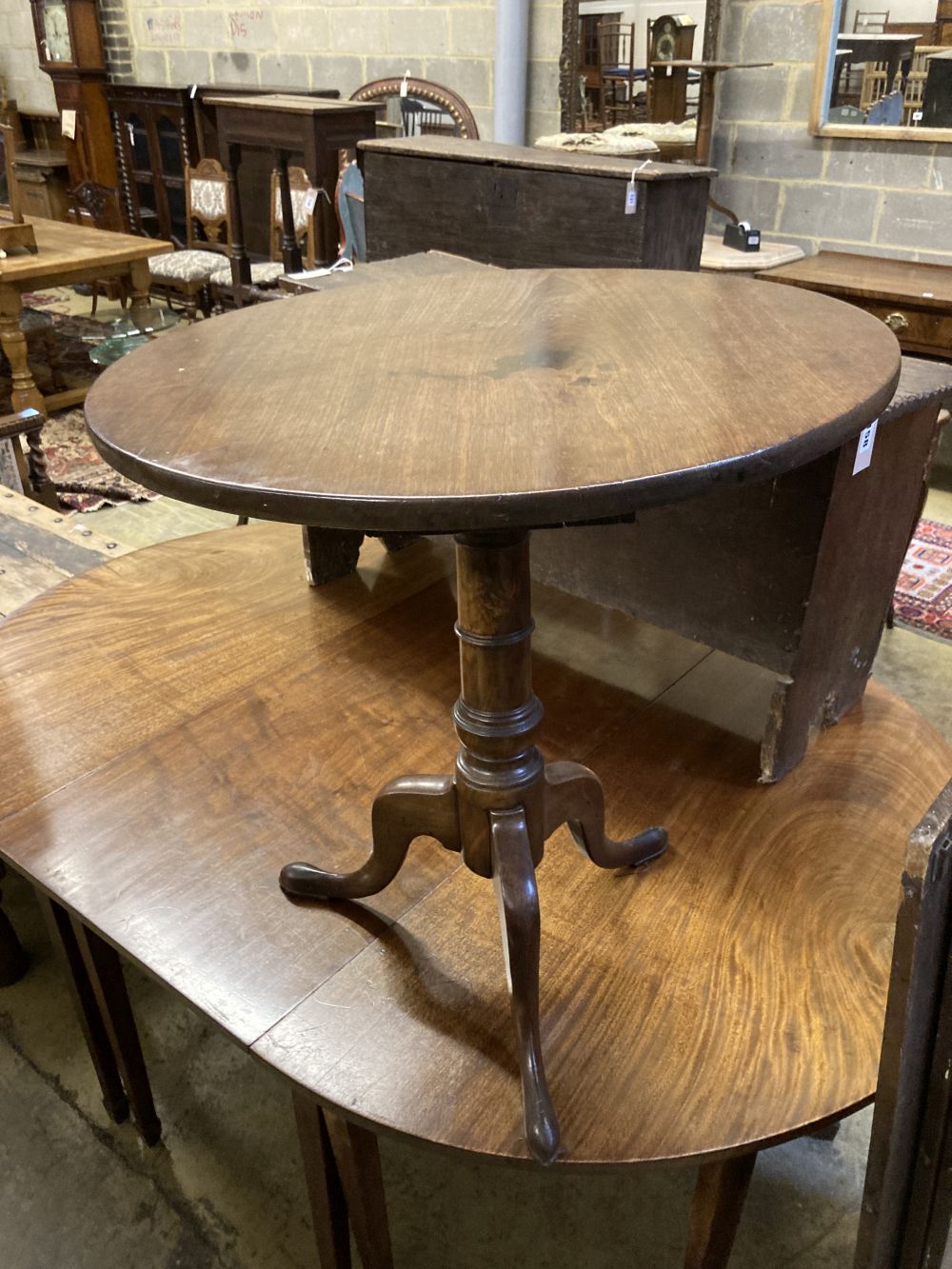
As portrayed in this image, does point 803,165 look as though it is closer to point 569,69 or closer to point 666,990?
point 569,69

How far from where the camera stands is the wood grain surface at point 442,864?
3.07ft

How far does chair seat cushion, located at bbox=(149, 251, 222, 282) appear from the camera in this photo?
491cm

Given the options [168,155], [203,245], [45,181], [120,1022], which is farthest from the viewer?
[45,181]

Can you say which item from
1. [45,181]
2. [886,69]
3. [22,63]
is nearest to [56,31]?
[45,181]

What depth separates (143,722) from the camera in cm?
142

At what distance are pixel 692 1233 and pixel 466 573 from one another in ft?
2.62

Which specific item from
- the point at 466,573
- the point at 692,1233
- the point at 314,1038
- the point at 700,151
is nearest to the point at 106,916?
the point at 314,1038

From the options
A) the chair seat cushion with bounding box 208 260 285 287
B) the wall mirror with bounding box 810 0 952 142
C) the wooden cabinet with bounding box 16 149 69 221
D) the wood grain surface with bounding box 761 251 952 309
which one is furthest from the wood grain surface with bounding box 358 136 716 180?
the wooden cabinet with bounding box 16 149 69 221

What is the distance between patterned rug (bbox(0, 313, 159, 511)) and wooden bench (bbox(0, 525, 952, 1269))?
1.31 metres

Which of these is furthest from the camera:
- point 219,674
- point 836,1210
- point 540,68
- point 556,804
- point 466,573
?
point 540,68

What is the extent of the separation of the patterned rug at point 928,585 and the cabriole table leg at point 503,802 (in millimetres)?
1894

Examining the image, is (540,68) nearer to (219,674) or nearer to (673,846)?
(219,674)

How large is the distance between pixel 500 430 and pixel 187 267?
473 cm

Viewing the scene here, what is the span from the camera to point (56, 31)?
603 cm
